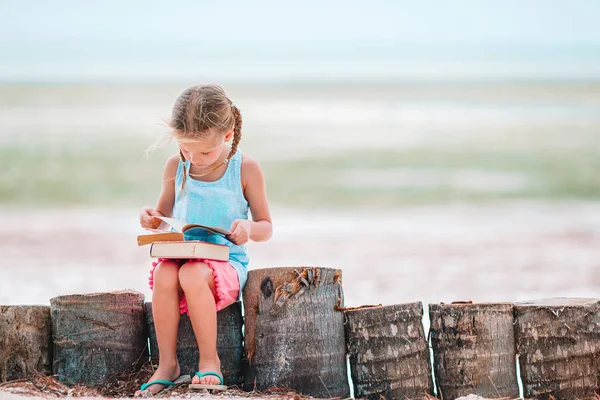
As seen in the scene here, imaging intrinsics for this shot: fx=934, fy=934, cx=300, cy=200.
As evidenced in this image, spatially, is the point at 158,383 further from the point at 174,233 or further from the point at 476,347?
the point at 476,347

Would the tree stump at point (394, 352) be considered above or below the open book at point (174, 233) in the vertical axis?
below

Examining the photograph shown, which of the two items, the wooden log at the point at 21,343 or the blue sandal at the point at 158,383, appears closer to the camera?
the blue sandal at the point at 158,383

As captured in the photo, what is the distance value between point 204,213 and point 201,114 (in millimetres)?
484

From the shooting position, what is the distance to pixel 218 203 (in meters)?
4.23

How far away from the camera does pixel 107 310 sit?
4.13m

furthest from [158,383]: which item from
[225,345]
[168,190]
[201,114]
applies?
[201,114]

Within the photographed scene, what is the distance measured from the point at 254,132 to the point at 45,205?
6.83 m

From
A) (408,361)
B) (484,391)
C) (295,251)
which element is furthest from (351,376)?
(295,251)

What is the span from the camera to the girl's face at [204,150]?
4051 millimetres

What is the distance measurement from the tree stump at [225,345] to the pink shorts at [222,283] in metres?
0.09

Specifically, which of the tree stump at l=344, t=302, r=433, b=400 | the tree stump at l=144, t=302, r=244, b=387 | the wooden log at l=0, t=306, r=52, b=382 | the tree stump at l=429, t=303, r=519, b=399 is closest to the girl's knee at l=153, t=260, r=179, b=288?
the tree stump at l=144, t=302, r=244, b=387

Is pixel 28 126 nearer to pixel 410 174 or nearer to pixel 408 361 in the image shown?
pixel 410 174

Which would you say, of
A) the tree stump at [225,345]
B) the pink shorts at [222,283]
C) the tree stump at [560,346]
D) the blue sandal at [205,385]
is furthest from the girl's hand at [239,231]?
the tree stump at [560,346]

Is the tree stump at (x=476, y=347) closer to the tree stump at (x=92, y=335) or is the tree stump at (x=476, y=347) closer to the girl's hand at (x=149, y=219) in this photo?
the girl's hand at (x=149, y=219)
